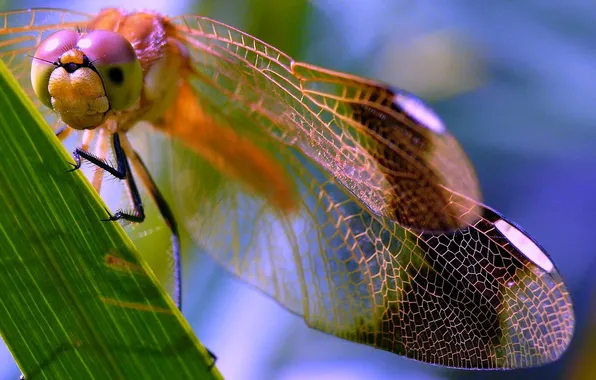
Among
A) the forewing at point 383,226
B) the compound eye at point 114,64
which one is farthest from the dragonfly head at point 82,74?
the forewing at point 383,226

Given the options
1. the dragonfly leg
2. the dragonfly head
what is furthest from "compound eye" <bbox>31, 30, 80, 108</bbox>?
the dragonfly leg

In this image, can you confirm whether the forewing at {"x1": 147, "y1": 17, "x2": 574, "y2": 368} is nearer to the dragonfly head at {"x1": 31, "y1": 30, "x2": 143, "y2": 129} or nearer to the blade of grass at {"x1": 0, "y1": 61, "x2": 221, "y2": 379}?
the dragonfly head at {"x1": 31, "y1": 30, "x2": 143, "y2": 129}

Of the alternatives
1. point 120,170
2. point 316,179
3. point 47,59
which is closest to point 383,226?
point 316,179

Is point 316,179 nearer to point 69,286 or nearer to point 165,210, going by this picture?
point 165,210

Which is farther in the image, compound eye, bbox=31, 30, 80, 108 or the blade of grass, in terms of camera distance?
compound eye, bbox=31, 30, 80, 108

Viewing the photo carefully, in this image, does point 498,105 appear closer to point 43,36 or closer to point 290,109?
point 290,109
